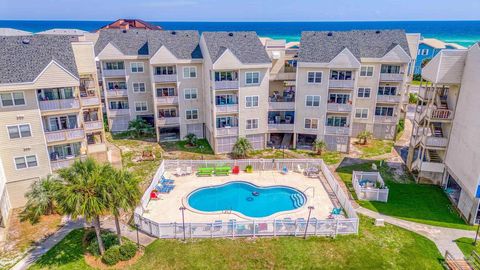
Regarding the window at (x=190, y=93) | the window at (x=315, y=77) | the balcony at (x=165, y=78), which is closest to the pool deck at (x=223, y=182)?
the window at (x=315, y=77)

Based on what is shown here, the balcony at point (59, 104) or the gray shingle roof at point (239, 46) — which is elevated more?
the gray shingle roof at point (239, 46)

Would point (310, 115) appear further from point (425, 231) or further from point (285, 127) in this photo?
point (425, 231)

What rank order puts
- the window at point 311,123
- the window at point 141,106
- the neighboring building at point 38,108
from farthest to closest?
the window at point 141,106 < the window at point 311,123 < the neighboring building at point 38,108

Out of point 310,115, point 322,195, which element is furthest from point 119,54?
point 322,195

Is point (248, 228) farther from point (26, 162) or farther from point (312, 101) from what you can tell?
point (26, 162)

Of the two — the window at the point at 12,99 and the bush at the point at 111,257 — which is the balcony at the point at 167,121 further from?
the bush at the point at 111,257

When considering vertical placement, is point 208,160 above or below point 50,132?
below

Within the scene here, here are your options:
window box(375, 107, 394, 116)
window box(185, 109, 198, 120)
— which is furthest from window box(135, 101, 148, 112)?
window box(375, 107, 394, 116)
